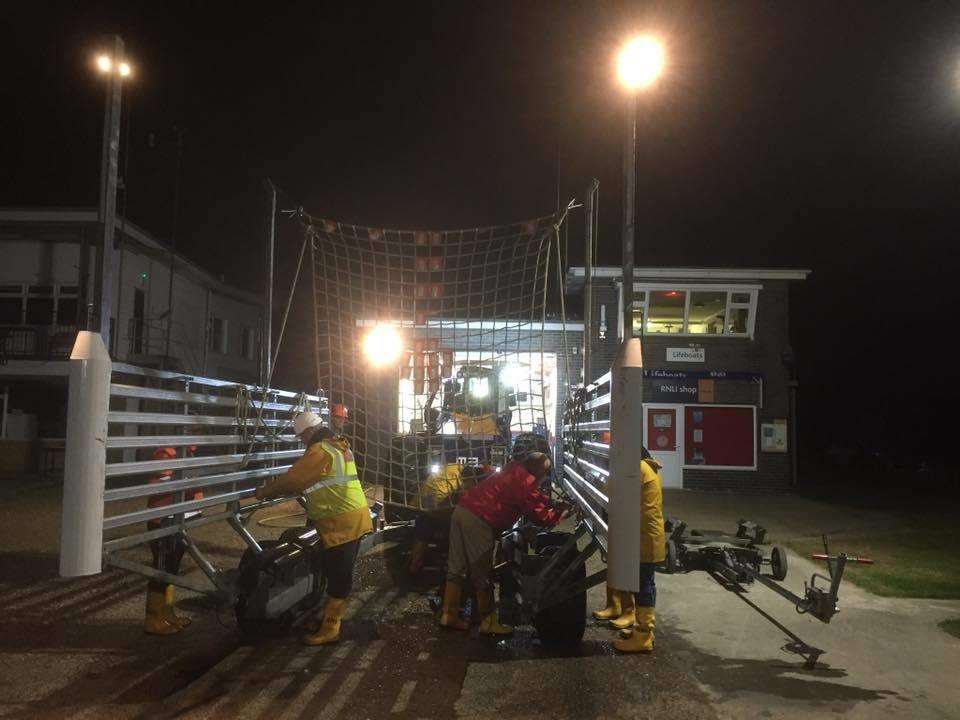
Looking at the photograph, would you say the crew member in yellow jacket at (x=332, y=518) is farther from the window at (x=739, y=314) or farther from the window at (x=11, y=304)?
the window at (x=11, y=304)

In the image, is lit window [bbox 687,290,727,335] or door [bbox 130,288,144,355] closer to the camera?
lit window [bbox 687,290,727,335]

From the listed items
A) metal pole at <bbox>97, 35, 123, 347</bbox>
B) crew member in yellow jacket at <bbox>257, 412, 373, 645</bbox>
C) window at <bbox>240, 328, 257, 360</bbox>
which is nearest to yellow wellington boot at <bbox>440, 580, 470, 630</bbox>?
crew member in yellow jacket at <bbox>257, 412, 373, 645</bbox>

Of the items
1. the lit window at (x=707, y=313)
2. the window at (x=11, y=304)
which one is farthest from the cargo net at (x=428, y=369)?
the window at (x=11, y=304)

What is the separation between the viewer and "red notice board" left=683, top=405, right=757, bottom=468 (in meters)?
18.6

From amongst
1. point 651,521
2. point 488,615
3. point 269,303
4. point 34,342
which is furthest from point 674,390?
point 34,342

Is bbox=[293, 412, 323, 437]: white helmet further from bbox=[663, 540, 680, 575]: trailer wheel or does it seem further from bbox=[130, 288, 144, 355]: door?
bbox=[130, 288, 144, 355]: door

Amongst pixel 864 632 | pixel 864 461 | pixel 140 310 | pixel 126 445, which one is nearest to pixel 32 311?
pixel 140 310

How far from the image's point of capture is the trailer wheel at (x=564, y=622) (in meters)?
5.62

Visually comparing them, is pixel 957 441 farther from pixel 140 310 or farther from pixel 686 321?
pixel 140 310

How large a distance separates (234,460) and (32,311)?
68.0 feet

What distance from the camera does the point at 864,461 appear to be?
3441 centimetres

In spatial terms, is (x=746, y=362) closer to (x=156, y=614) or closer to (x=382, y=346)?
(x=382, y=346)

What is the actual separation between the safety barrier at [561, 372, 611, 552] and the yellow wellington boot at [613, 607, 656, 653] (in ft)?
2.72

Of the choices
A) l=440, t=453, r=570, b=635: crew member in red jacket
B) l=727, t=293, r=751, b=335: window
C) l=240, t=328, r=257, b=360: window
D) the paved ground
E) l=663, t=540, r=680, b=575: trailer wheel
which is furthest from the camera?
l=240, t=328, r=257, b=360: window
